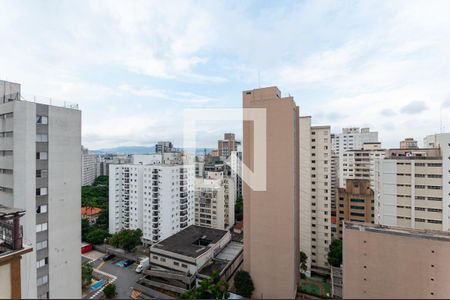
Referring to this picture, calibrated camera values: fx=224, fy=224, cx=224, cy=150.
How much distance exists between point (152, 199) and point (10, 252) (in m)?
7.70

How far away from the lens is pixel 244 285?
5527 millimetres

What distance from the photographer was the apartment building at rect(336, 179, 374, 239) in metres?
8.64

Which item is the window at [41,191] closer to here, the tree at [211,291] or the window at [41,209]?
the window at [41,209]

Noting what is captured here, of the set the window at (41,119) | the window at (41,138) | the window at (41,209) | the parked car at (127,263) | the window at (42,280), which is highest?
the window at (41,119)

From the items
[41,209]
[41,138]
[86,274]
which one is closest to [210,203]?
[86,274]

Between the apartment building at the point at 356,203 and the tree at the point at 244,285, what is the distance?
4.66 meters

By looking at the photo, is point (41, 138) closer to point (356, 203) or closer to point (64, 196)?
point (64, 196)

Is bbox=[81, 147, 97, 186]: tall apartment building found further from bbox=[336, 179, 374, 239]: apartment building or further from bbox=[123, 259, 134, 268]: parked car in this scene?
bbox=[336, 179, 374, 239]: apartment building

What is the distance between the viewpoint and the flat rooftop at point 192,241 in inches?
277

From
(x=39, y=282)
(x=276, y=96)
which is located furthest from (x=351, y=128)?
(x=39, y=282)

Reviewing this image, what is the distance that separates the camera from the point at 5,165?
12.5 feet

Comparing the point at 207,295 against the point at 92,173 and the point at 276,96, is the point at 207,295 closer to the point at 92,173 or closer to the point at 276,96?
the point at 276,96

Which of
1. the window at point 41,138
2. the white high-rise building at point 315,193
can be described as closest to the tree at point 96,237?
the window at point 41,138

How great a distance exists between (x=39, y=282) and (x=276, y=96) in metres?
6.00
